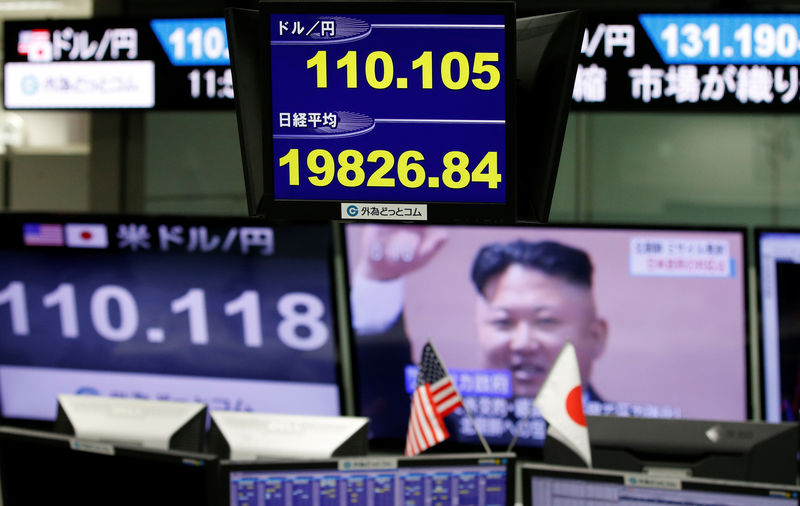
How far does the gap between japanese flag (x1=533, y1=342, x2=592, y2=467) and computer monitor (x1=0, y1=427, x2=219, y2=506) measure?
964 mm

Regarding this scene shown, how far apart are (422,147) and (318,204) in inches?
9.8

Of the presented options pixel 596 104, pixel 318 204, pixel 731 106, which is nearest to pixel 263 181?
pixel 318 204

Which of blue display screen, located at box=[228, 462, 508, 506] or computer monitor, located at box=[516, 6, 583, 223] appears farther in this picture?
blue display screen, located at box=[228, 462, 508, 506]

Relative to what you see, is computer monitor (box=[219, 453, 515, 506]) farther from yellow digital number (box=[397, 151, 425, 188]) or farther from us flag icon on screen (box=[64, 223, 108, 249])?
us flag icon on screen (box=[64, 223, 108, 249])

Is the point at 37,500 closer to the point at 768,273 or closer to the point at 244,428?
the point at 244,428

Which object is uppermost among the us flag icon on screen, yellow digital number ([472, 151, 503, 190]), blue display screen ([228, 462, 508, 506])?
yellow digital number ([472, 151, 503, 190])

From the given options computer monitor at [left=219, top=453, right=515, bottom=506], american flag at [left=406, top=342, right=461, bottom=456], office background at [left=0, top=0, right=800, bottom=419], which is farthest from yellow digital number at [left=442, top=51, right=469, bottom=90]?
office background at [left=0, top=0, right=800, bottom=419]

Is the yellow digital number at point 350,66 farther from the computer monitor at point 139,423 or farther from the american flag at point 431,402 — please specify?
the computer monitor at point 139,423

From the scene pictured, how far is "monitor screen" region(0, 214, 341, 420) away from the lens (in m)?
4.55

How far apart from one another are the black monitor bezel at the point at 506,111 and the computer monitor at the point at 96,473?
85 cm

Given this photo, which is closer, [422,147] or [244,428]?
[422,147]

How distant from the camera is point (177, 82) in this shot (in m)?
3.72

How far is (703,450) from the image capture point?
2.65 m

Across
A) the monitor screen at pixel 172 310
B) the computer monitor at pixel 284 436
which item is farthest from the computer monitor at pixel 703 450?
the monitor screen at pixel 172 310
